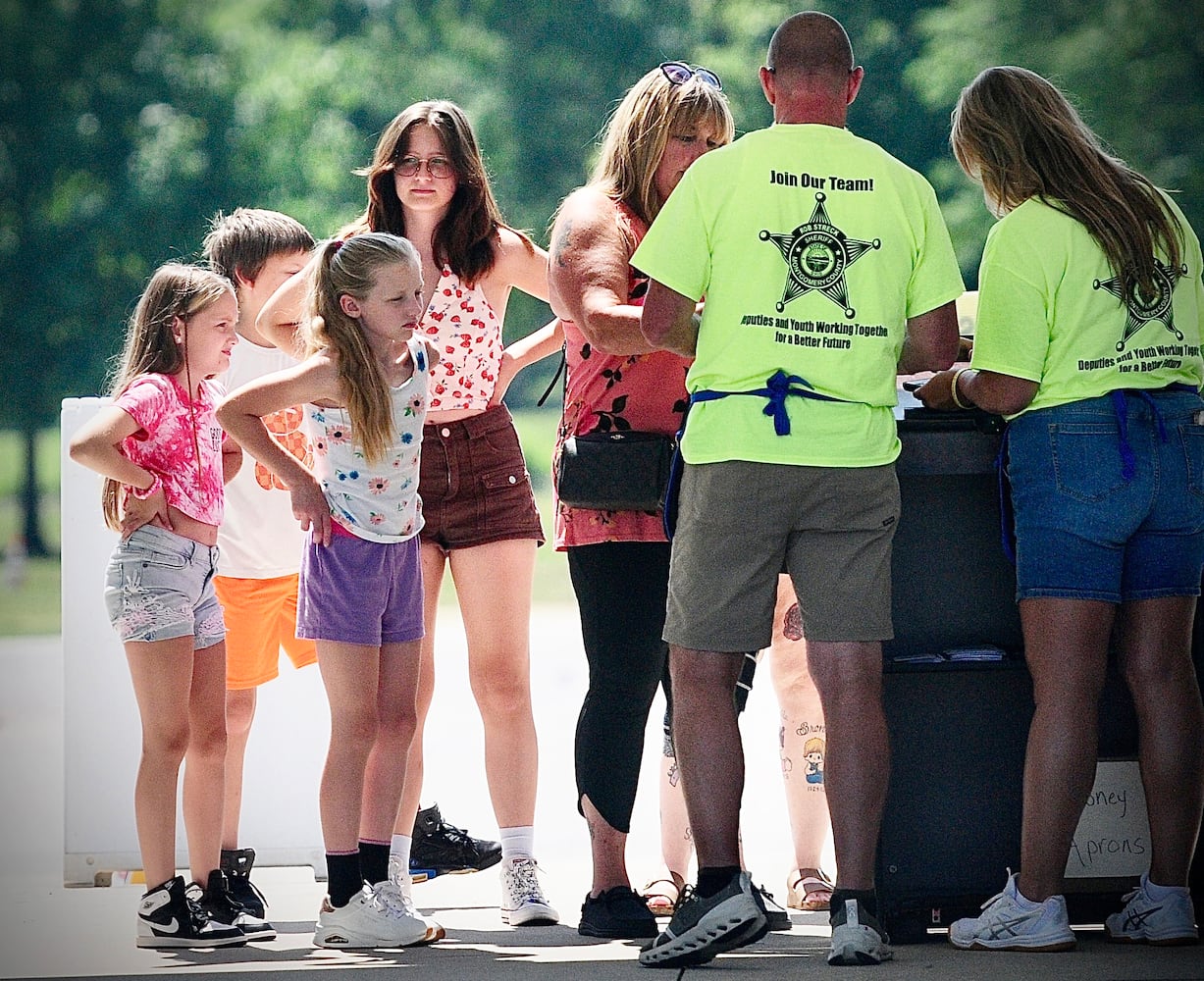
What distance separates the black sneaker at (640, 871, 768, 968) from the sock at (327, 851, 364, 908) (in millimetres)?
667

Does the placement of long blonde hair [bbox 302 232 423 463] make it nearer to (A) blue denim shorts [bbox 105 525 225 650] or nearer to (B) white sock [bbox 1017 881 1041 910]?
(A) blue denim shorts [bbox 105 525 225 650]

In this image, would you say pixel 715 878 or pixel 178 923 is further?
pixel 178 923

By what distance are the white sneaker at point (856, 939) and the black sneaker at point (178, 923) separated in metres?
1.34

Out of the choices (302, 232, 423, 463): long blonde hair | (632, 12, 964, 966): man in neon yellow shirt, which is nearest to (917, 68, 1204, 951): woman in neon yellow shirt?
(632, 12, 964, 966): man in neon yellow shirt

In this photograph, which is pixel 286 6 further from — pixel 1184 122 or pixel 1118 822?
pixel 1118 822

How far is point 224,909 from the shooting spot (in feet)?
12.3

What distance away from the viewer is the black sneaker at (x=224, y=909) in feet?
12.3

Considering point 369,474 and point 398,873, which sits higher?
point 369,474

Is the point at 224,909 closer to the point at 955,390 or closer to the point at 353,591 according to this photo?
the point at 353,591

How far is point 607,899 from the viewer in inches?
143

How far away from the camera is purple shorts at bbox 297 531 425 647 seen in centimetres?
351

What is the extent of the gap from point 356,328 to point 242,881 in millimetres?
1416

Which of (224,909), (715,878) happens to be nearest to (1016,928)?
(715,878)

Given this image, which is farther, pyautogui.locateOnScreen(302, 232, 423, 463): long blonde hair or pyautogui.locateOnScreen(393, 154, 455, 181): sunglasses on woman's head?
pyautogui.locateOnScreen(393, 154, 455, 181): sunglasses on woman's head
